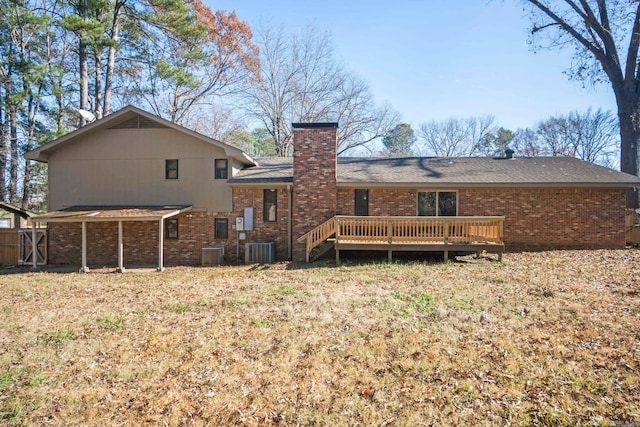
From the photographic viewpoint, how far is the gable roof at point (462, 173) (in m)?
12.1

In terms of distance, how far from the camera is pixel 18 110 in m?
19.5

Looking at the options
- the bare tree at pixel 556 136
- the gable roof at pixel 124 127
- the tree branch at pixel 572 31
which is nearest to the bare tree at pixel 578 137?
the bare tree at pixel 556 136

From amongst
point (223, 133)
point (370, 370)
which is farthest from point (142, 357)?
point (223, 133)

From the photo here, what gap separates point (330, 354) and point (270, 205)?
8777mm

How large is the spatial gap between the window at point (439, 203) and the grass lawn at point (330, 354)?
487 cm

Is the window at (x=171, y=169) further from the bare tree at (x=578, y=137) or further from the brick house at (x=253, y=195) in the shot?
the bare tree at (x=578, y=137)

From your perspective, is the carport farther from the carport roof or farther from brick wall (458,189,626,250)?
brick wall (458,189,626,250)

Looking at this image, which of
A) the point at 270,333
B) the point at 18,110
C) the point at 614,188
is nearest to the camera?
the point at 270,333

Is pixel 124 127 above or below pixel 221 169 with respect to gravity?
above

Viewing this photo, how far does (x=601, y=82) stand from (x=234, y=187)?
1950cm

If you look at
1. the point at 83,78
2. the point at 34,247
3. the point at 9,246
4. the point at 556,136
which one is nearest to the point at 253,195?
the point at 34,247

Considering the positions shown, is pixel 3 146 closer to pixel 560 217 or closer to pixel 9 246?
pixel 9 246

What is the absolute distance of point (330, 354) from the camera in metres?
4.49

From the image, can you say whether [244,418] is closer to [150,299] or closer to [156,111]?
[150,299]
